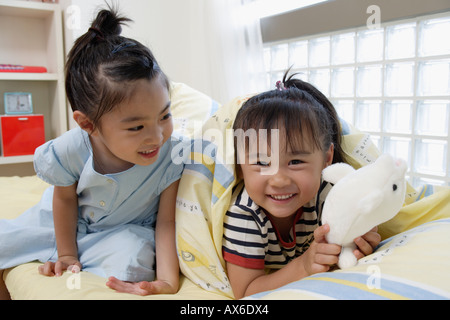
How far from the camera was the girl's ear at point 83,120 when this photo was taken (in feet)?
2.70

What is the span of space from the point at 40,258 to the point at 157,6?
1.49 meters

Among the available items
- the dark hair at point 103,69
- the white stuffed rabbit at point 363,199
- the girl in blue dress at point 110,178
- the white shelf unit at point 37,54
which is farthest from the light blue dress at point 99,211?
the white shelf unit at point 37,54

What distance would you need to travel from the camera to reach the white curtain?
62.2 inches

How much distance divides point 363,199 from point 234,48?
4.14 ft

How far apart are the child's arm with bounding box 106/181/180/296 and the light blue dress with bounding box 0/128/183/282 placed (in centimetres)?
2

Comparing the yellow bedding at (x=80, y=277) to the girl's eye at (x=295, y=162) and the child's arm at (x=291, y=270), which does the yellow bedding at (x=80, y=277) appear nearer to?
the child's arm at (x=291, y=270)

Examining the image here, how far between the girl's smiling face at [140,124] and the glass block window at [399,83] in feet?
1.43

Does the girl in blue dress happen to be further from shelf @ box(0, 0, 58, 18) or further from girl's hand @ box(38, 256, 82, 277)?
shelf @ box(0, 0, 58, 18)

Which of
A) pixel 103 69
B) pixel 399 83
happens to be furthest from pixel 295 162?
pixel 399 83

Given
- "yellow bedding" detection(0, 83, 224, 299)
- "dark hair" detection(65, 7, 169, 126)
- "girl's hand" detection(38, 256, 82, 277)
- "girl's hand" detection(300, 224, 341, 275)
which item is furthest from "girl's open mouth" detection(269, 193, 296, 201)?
"girl's hand" detection(38, 256, 82, 277)

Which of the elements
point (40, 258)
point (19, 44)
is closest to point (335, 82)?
point (40, 258)

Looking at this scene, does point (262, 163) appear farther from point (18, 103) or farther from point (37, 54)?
point (37, 54)

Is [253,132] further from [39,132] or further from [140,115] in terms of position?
[39,132]

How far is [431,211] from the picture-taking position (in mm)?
729
